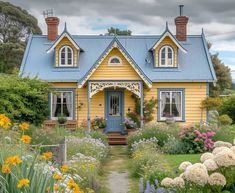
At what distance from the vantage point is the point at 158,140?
57.2 feet

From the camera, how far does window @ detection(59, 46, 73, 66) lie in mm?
24594

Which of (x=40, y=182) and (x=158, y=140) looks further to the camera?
(x=158, y=140)

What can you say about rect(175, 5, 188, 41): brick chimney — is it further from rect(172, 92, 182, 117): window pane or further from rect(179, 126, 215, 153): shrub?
rect(179, 126, 215, 153): shrub

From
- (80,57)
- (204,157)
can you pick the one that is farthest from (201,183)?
(80,57)

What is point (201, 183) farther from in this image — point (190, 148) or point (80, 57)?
point (80, 57)

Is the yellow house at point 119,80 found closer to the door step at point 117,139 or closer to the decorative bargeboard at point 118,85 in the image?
the decorative bargeboard at point 118,85

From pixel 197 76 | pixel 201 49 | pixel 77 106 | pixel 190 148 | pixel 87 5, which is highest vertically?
pixel 87 5

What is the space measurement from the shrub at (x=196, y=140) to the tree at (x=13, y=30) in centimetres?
3408

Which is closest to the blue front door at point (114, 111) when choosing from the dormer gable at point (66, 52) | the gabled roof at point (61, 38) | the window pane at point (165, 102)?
the window pane at point (165, 102)

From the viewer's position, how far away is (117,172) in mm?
13727

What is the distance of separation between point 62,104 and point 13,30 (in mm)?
30451

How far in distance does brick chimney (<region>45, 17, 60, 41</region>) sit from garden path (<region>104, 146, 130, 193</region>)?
1008 centimetres

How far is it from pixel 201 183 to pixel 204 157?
0.80 meters

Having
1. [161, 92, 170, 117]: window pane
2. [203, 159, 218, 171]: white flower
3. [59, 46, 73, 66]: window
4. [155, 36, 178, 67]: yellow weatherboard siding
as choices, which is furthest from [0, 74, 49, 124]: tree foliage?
[203, 159, 218, 171]: white flower
